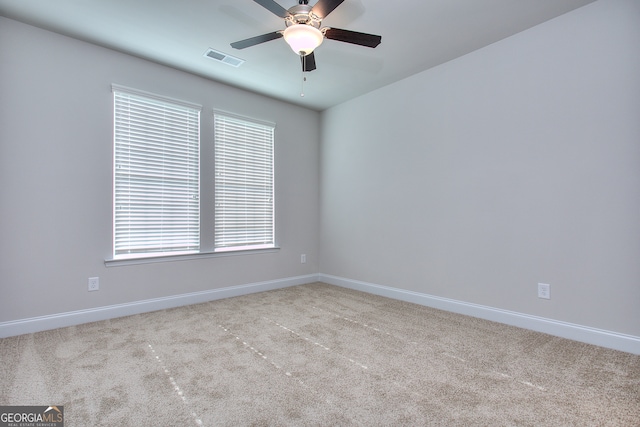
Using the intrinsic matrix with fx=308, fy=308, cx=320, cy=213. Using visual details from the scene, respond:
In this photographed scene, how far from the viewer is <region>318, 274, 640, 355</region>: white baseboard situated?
2.39 m

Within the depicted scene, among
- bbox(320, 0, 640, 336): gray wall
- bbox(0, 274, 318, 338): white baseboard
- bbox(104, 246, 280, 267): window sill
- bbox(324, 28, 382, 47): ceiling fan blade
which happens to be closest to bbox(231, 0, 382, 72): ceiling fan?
bbox(324, 28, 382, 47): ceiling fan blade

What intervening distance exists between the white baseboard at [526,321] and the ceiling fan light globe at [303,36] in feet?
9.53

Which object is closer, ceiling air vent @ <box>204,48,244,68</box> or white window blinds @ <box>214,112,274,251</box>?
ceiling air vent @ <box>204,48,244,68</box>

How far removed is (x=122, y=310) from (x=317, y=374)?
2.34 meters

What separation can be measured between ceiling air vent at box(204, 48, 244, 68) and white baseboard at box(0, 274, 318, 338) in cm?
270

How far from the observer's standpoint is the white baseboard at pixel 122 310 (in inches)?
107

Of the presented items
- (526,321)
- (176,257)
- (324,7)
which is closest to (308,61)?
(324,7)

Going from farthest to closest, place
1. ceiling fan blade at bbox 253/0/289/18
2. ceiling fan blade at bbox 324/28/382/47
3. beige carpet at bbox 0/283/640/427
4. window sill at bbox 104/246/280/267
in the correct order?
window sill at bbox 104/246/280/267 → ceiling fan blade at bbox 324/28/382/47 → ceiling fan blade at bbox 253/0/289/18 → beige carpet at bbox 0/283/640/427

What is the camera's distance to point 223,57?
3.31m

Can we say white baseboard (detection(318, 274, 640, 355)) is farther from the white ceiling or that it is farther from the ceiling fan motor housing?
the ceiling fan motor housing

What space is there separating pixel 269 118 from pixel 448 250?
2994 millimetres

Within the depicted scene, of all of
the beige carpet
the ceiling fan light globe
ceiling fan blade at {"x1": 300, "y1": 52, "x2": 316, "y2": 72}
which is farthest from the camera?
ceiling fan blade at {"x1": 300, "y1": 52, "x2": 316, "y2": 72}

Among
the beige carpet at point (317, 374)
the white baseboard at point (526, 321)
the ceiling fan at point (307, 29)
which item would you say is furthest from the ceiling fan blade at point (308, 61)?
the white baseboard at point (526, 321)

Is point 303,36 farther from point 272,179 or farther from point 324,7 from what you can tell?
point 272,179
